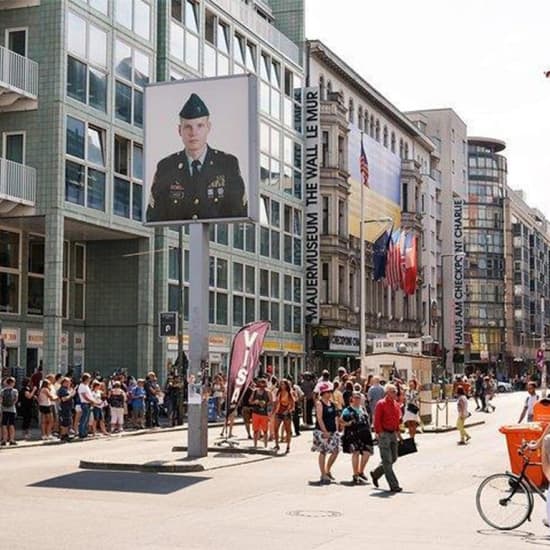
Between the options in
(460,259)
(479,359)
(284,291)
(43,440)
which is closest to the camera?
(43,440)

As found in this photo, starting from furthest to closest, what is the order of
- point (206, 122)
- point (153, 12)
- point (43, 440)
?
point (153, 12)
point (43, 440)
point (206, 122)

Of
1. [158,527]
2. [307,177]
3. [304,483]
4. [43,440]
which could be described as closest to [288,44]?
[307,177]

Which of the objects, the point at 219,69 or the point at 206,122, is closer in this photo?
the point at 206,122

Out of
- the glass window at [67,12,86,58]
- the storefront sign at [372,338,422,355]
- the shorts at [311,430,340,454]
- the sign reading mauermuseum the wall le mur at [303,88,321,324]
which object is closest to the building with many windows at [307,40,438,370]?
the sign reading mauermuseum the wall le mur at [303,88,321,324]

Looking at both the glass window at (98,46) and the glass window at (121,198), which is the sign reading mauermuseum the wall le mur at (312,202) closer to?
the glass window at (121,198)

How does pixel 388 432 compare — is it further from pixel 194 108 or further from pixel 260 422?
pixel 194 108

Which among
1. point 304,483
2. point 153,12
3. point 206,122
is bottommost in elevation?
point 304,483

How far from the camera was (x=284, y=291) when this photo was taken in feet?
177

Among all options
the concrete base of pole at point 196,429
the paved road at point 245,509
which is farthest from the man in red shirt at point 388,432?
the concrete base of pole at point 196,429

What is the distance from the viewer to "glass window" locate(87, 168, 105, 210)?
1452 inches

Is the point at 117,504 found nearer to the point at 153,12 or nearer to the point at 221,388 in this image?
the point at 221,388

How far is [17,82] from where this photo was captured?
113ft

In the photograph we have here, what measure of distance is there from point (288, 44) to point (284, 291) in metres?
12.5

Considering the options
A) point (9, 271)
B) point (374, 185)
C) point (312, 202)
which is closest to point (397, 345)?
point (9, 271)
